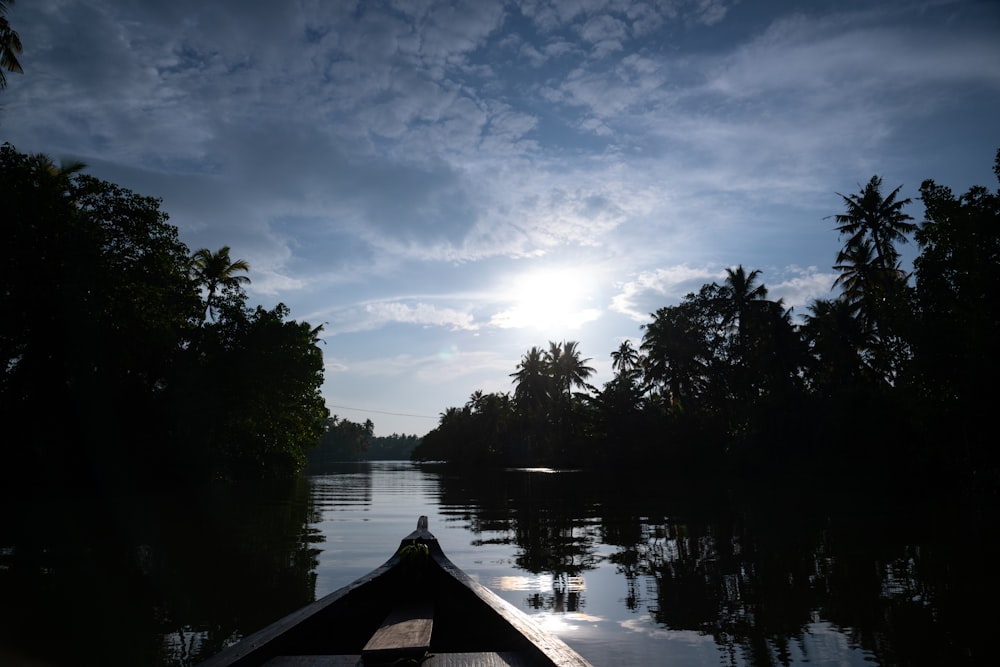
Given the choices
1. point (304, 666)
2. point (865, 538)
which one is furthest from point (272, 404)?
point (304, 666)

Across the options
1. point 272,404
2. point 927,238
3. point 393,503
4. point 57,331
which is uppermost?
point 927,238

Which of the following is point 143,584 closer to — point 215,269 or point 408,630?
point 408,630

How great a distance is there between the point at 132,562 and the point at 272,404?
83.8 ft

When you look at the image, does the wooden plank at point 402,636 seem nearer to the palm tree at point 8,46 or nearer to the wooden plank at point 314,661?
the wooden plank at point 314,661

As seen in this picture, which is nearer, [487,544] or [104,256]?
[487,544]

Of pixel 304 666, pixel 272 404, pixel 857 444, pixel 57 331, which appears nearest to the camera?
pixel 304 666

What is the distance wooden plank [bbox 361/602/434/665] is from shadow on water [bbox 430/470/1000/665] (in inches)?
101

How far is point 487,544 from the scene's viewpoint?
1130 centimetres

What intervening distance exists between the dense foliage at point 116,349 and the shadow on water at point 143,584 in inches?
361

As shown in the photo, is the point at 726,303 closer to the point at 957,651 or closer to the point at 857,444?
the point at 857,444

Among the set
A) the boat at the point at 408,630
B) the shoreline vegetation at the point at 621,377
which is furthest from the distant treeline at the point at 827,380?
the boat at the point at 408,630

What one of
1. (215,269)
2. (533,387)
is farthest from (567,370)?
(215,269)

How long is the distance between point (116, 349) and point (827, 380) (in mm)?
41293

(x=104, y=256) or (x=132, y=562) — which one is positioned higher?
(x=104, y=256)
